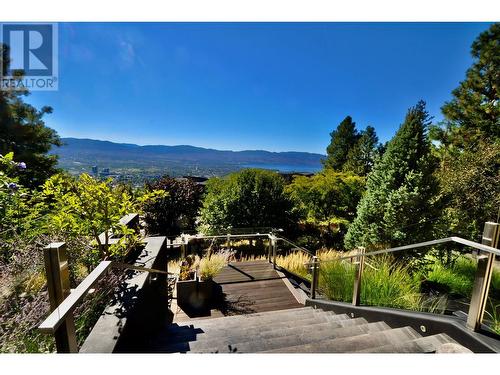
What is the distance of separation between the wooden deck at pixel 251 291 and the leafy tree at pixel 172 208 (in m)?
2.91

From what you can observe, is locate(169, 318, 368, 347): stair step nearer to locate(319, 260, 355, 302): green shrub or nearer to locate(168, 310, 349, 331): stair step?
locate(168, 310, 349, 331): stair step

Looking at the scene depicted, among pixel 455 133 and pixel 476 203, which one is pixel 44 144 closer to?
pixel 476 203

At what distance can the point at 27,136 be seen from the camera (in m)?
9.20

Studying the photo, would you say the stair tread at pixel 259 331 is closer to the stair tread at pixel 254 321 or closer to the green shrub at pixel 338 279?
the stair tread at pixel 254 321

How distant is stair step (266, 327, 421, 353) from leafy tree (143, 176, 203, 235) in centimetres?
583

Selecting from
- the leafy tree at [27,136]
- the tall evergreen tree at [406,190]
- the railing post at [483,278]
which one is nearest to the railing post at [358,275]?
the railing post at [483,278]

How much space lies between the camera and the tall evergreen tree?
17.2 feet

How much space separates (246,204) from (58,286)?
742 centimetres

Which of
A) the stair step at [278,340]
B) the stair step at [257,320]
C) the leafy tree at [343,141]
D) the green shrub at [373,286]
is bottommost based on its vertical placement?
the stair step at [257,320]

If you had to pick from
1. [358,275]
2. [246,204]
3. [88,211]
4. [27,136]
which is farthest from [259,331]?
[27,136]

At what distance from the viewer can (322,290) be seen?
3.63 meters

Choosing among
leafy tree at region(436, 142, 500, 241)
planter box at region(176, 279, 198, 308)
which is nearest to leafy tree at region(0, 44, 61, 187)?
planter box at region(176, 279, 198, 308)

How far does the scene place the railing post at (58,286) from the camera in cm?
113

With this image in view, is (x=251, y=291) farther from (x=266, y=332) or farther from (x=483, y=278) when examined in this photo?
(x=483, y=278)
